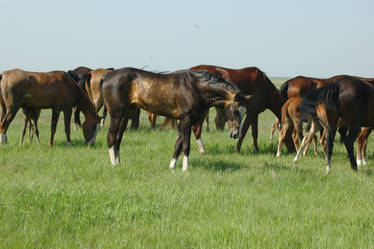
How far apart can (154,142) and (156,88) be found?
151 inches

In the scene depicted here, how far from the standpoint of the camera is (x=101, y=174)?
24.7 ft

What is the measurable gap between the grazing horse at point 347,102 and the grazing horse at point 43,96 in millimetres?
6129

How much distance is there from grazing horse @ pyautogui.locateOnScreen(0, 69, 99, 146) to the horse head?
4.90 m

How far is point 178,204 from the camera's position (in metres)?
5.73

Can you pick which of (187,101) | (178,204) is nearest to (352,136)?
(187,101)

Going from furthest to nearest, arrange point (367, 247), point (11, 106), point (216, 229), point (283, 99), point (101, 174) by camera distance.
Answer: point (283, 99) < point (11, 106) < point (101, 174) < point (216, 229) < point (367, 247)

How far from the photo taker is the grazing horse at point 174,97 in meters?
8.08

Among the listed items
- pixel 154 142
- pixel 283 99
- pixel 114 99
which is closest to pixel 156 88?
pixel 114 99

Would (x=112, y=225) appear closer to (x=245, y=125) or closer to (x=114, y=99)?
(x=114, y=99)

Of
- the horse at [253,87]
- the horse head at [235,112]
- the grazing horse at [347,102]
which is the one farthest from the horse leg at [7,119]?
the grazing horse at [347,102]

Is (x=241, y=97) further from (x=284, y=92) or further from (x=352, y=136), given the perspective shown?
(x=284, y=92)

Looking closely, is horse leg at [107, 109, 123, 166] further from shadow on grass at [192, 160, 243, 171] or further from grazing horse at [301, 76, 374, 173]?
grazing horse at [301, 76, 374, 173]

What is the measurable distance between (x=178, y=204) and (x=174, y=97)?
10.2 feet

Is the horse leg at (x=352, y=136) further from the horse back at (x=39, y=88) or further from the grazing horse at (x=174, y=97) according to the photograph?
the horse back at (x=39, y=88)
